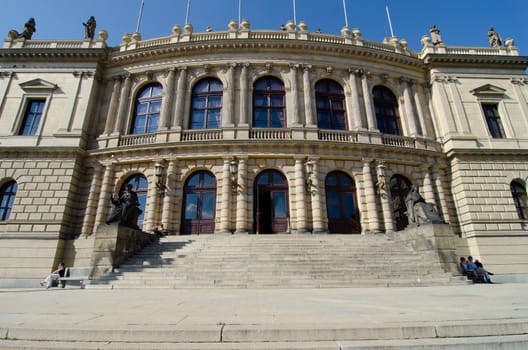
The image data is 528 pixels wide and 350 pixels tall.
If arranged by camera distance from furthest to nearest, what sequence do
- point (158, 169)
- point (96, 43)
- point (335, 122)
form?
point (96, 43)
point (335, 122)
point (158, 169)

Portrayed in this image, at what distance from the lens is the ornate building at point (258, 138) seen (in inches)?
639

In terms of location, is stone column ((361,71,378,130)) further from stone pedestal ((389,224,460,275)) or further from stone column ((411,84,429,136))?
stone pedestal ((389,224,460,275))

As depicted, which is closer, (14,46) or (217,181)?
(217,181)

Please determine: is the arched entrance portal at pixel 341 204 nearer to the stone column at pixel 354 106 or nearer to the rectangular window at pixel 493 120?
the stone column at pixel 354 106

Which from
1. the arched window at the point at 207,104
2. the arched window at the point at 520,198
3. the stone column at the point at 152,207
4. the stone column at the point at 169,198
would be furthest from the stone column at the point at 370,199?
the stone column at the point at 152,207

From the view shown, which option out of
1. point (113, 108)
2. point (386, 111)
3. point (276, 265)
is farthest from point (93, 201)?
point (386, 111)

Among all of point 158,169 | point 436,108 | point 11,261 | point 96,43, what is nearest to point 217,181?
point 158,169

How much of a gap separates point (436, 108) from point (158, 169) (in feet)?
66.1

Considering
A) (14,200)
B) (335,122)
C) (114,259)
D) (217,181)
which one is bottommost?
(114,259)

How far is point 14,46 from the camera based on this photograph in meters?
20.1

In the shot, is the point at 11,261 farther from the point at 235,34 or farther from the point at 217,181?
the point at 235,34

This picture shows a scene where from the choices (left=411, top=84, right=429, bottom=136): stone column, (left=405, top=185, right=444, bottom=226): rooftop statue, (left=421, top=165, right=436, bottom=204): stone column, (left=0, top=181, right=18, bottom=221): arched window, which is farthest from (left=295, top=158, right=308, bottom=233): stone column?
(left=0, top=181, right=18, bottom=221): arched window

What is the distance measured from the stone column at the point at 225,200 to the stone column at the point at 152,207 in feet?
12.5

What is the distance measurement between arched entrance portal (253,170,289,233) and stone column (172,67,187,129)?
659 centimetres
